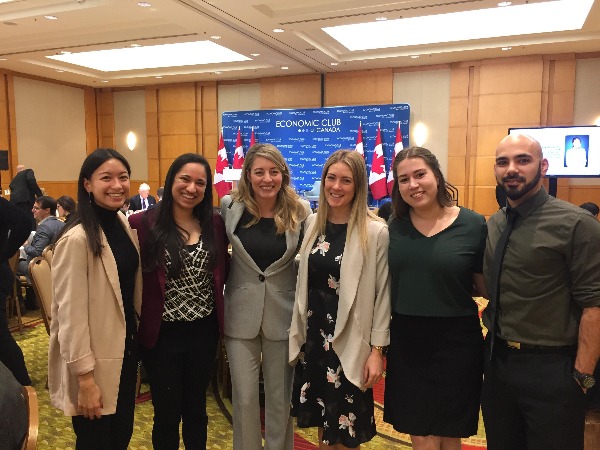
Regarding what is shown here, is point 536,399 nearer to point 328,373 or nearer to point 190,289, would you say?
point 328,373

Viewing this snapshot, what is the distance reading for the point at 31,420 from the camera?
1.39 meters

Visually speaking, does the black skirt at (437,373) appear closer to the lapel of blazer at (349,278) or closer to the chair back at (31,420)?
the lapel of blazer at (349,278)

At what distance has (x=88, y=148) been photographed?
11.9m

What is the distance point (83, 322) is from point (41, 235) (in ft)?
12.1

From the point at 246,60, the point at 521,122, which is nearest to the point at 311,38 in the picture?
the point at 246,60

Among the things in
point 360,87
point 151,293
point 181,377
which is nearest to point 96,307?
point 151,293

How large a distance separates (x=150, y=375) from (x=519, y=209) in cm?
164

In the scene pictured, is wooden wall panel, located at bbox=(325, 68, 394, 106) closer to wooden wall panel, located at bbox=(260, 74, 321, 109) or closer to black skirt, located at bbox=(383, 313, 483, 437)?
wooden wall panel, located at bbox=(260, 74, 321, 109)

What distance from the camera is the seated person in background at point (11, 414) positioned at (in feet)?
4.10

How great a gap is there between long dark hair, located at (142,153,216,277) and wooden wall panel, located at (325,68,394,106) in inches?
313

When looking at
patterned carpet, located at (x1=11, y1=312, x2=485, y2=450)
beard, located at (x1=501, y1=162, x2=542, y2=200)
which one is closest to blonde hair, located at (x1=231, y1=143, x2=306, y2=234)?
beard, located at (x1=501, y1=162, x2=542, y2=200)

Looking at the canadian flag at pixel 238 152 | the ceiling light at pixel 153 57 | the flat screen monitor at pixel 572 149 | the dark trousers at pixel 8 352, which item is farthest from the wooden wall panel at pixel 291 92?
the dark trousers at pixel 8 352

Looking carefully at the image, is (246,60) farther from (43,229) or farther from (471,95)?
(43,229)

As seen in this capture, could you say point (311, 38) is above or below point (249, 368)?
above
